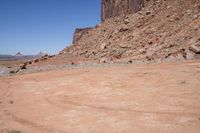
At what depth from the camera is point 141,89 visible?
12.8 metres

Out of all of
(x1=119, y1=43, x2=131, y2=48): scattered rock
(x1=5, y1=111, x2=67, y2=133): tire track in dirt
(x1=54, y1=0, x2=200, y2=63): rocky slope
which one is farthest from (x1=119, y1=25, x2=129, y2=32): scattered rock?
(x1=5, y1=111, x2=67, y2=133): tire track in dirt

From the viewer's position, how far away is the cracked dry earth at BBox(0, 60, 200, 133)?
773cm

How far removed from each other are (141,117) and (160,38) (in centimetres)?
2222

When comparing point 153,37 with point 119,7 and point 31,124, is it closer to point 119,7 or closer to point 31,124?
point 31,124

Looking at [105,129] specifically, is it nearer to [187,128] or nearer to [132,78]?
[187,128]

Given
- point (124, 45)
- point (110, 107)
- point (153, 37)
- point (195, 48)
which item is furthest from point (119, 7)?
point (110, 107)

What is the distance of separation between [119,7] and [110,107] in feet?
191

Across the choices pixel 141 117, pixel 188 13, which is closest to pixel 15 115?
pixel 141 117

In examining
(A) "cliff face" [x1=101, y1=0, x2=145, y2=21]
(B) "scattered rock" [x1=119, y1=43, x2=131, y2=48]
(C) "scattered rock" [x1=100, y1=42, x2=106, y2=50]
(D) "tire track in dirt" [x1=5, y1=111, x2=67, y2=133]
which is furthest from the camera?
(A) "cliff face" [x1=101, y1=0, x2=145, y2=21]

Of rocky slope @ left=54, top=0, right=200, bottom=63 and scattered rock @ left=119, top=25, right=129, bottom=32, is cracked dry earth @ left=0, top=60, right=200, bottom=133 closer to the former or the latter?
rocky slope @ left=54, top=0, right=200, bottom=63

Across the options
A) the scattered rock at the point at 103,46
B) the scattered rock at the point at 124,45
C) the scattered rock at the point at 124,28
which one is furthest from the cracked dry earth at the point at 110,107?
the scattered rock at the point at 124,28

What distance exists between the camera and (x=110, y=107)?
983cm

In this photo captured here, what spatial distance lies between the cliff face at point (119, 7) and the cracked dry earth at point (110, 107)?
1738 inches

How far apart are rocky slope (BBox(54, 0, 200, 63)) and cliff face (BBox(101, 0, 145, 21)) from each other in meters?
15.9
